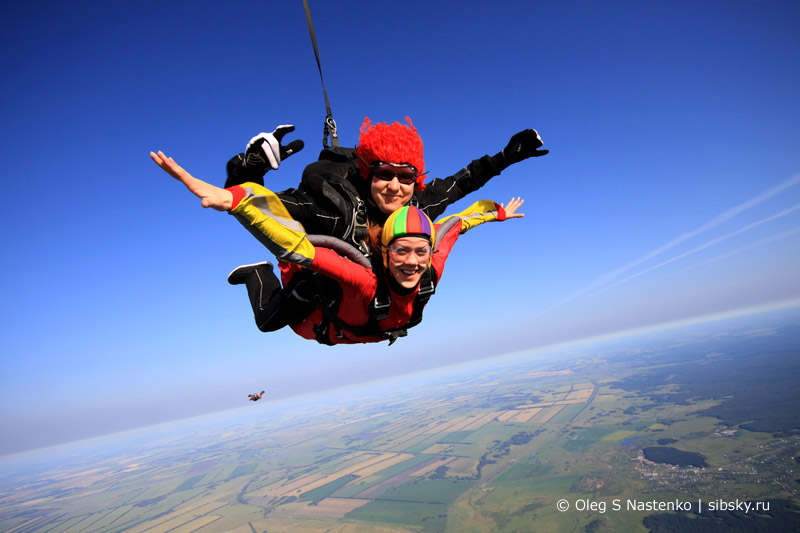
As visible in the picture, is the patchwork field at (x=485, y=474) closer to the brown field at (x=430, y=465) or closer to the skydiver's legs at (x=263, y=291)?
the brown field at (x=430, y=465)

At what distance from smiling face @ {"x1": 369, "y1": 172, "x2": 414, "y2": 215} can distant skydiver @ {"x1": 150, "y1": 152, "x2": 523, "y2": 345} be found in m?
0.08

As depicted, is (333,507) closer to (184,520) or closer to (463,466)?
(463,466)

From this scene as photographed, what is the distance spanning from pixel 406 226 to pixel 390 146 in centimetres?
66

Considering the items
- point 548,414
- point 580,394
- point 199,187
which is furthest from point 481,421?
point 199,187

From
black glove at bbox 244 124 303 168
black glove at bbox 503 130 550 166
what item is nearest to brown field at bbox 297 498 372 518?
black glove at bbox 503 130 550 166

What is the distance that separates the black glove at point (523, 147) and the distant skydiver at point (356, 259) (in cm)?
76

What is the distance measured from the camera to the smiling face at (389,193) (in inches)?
90.5

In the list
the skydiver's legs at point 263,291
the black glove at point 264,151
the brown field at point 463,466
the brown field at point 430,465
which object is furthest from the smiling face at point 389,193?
the brown field at point 430,465

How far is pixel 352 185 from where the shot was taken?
7.91 feet

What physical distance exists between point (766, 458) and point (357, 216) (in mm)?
58907

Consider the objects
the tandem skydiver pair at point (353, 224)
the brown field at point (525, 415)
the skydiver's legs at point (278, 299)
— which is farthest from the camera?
the brown field at point (525, 415)

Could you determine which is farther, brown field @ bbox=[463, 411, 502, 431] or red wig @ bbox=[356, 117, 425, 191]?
brown field @ bbox=[463, 411, 502, 431]

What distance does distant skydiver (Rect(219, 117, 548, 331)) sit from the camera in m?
1.96

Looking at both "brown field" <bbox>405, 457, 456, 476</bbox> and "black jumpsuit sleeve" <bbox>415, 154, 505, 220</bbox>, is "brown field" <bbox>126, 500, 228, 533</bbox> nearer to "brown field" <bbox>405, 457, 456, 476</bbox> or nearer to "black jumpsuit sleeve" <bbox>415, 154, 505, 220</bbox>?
"brown field" <bbox>405, 457, 456, 476</bbox>
